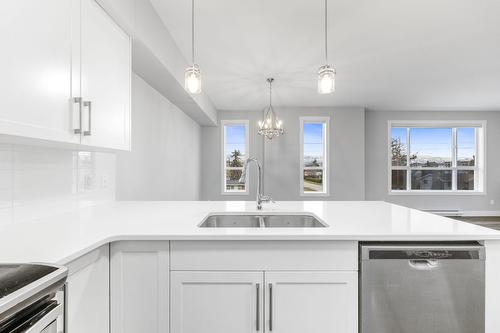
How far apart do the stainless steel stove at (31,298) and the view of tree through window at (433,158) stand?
7173 millimetres

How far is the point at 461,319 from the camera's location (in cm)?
118

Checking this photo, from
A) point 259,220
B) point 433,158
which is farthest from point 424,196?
point 259,220

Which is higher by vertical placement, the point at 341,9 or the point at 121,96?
the point at 341,9

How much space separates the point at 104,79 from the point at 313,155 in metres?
5.53

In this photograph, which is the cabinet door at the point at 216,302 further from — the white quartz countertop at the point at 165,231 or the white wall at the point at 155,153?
the white wall at the point at 155,153

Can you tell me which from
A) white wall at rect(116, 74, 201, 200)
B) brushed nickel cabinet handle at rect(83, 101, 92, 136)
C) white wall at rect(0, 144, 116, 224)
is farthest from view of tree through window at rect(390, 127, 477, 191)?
brushed nickel cabinet handle at rect(83, 101, 92, 136)

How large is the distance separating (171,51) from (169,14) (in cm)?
42

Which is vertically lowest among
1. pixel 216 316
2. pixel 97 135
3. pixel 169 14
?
pixel 216 316

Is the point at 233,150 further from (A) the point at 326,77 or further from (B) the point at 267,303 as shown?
(B) the point at 267,303

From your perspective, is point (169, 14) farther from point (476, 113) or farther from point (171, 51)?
point (476, 113)

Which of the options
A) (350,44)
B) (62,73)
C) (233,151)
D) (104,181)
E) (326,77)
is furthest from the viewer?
(233,151)

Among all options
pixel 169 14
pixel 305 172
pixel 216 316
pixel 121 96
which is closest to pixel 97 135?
pixel 121 96

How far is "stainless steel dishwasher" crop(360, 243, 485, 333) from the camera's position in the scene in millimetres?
1180

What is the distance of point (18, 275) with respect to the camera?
64 cm
